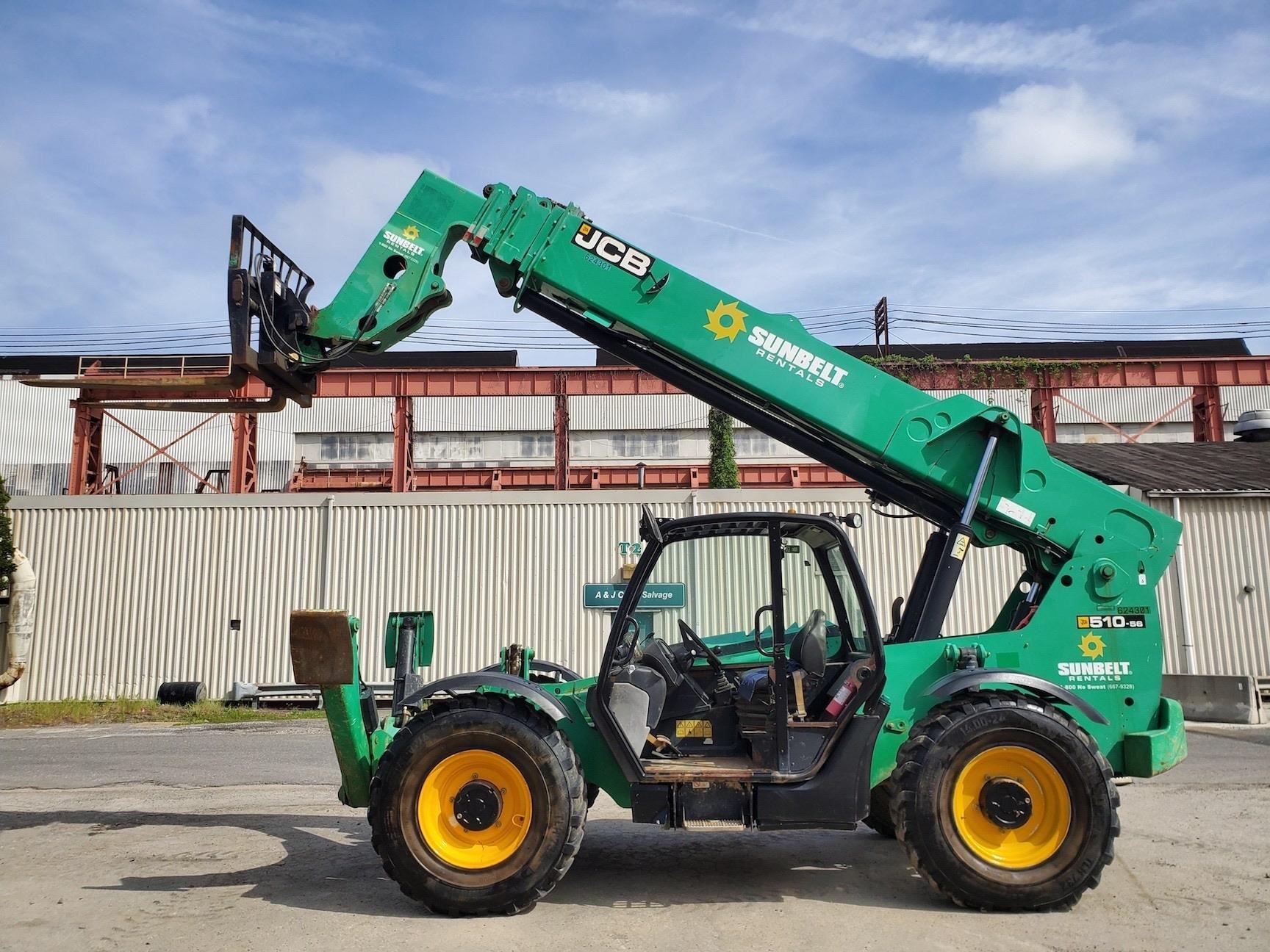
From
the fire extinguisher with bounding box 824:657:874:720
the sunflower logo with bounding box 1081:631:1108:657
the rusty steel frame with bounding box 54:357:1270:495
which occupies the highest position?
the rusty steel frame with bounding box 54:357:1270:495

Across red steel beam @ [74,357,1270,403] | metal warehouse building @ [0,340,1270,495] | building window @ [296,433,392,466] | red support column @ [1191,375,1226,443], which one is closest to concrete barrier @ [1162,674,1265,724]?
red steel beam @ [74,357,1270,403]

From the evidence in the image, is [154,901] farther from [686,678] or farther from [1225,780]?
[1225,780]

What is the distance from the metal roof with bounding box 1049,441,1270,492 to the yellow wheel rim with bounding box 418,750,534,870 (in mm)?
14493

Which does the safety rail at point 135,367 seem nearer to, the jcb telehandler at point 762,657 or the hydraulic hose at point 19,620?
the hydraulic hose at point 19,620

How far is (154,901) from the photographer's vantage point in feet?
17.8

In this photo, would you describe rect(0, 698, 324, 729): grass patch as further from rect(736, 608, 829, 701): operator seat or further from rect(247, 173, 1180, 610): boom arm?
rect(736, 608, 829, 701): operator seat

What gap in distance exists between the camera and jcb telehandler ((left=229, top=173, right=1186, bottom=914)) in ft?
17.4

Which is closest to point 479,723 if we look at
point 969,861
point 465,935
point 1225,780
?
point 465,935

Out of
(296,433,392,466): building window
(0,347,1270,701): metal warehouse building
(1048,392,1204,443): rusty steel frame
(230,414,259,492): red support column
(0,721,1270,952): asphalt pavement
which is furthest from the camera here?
(296,433,392,466): building window

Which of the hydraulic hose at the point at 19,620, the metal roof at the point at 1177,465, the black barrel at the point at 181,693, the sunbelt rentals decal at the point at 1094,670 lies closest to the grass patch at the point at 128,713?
the black barrel at the point at 181,693

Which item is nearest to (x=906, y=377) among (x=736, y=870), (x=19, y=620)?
(x=19, y=620)

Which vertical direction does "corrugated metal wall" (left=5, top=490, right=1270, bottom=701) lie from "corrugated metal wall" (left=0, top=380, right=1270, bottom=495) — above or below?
below

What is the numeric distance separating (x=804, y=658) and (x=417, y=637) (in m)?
2.83

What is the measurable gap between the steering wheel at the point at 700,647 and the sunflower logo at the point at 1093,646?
2.20 metres
